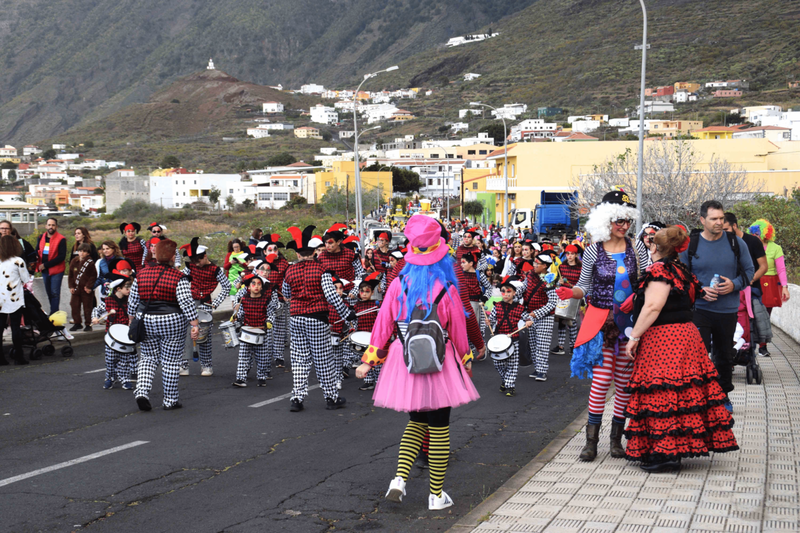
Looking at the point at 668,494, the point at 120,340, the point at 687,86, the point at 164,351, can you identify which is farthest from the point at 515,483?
the point at 687,86

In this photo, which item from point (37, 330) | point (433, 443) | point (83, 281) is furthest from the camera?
point (83, 281)

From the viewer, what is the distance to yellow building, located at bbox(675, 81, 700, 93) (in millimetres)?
152775

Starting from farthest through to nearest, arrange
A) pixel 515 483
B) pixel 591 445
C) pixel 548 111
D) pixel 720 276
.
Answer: pixel 548 111 < pixel 720 276 < pixel 591 445 < pixel 515 483

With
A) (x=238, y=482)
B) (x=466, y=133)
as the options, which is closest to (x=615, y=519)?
(x=238, y=482)

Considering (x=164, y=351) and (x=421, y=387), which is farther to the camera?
(x=164, y=351)

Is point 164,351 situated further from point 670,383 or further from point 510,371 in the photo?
point 670,383

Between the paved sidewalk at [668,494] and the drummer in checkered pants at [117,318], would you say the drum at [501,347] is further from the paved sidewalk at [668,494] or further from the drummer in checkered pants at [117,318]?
the drummer in checkered pants at [117,318]

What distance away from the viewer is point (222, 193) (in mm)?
147250

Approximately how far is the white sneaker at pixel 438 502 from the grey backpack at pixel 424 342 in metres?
0.93

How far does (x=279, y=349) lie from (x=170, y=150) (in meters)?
195

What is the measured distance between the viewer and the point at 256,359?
1081 centimetres

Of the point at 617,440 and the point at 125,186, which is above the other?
the point at 125,186

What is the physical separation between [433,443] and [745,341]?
17.5 ft

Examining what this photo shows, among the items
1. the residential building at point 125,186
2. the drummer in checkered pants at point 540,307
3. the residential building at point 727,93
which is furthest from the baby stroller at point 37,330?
the residential building at point 727,93
